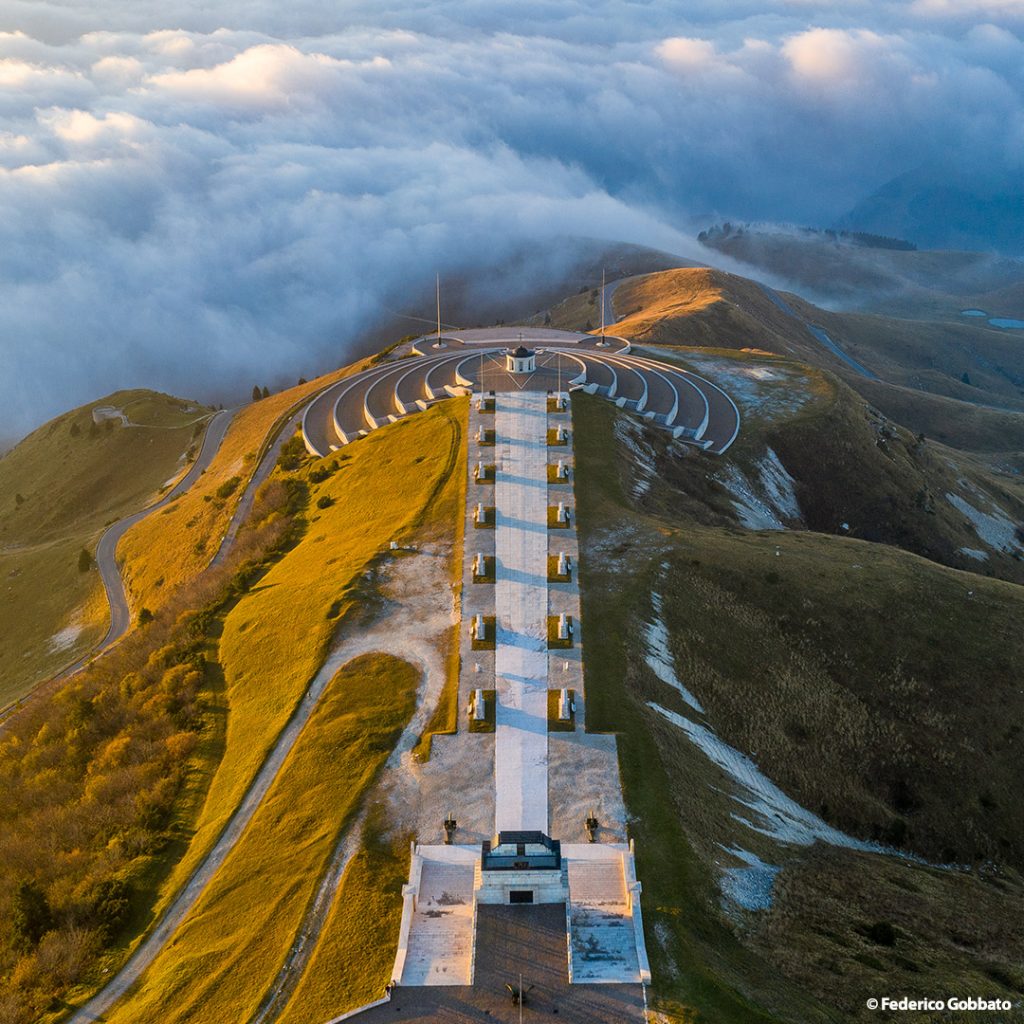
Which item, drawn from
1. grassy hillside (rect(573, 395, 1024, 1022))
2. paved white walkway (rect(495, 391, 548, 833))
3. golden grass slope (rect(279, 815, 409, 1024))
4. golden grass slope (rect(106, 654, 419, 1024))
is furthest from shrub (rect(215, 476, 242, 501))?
golden grass slope (rect(279, 815, 409, 1024))

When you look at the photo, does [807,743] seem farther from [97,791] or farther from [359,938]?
[97,791]

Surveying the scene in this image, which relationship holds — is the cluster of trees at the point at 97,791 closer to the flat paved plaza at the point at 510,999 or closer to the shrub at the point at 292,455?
the flat paved plaza at the point at 510,999

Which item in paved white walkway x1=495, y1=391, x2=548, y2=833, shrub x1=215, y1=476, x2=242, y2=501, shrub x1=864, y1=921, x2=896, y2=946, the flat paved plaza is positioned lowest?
shrub x1=864, y1=921, x2=896, y2=946

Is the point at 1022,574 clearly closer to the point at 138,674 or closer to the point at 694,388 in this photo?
the point at 694,388

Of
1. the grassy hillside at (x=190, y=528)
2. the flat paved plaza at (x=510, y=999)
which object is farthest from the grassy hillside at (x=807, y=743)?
the grassy hillside at (x=190, y=528)

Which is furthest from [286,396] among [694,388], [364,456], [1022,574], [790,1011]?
[790,1011]

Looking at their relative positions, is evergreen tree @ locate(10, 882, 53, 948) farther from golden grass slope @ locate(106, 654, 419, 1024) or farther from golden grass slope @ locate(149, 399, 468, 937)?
golden grass slope @ locate(106, 654, 419, 1024)
